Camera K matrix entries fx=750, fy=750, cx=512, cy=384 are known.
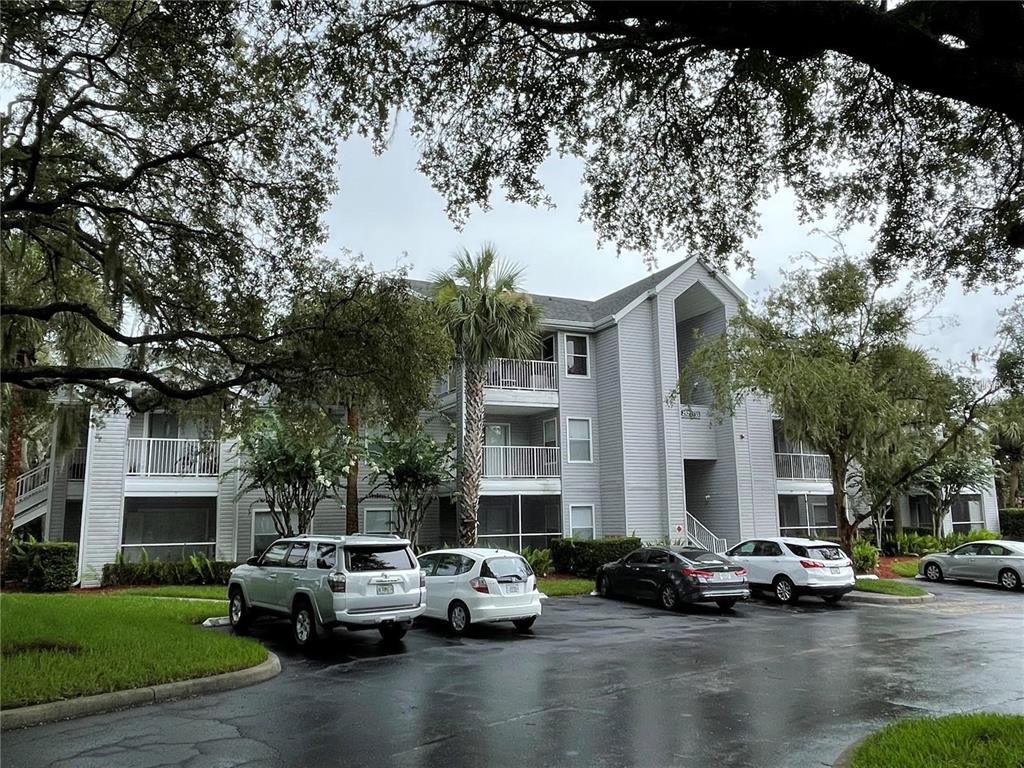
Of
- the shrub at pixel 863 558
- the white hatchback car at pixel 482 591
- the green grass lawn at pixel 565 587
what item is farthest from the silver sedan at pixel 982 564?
the white hatchback car at pixel 482 591

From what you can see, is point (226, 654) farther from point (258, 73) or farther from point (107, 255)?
point (258, 73)

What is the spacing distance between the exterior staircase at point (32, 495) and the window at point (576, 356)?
17.7 metres

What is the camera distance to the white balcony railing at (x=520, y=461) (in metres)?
26.0

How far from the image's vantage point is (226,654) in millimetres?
10203

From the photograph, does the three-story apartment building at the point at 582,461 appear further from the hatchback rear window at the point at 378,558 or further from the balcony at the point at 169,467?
the hatchback rear window at the point at 378,558

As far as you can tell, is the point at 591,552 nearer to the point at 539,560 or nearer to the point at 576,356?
the point at 539,560

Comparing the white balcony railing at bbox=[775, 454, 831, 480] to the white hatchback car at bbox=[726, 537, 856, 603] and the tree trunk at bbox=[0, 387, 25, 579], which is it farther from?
the tree trunk at bbox=[0, 387, 25, 579]

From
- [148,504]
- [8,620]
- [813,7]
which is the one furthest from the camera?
[148,504]

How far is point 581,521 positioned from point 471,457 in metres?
5.85

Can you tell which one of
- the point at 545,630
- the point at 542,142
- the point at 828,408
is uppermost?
the point at 542,142

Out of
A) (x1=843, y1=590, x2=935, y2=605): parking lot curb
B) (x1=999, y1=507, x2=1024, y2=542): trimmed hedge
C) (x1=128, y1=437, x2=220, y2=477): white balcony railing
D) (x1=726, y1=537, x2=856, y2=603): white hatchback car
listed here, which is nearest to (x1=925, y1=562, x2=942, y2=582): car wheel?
(x1=843, y1=590, x2=935, y2=605): parking lot curb

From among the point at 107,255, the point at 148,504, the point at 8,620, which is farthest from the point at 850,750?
the point at 148,504

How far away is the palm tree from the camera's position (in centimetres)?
2338

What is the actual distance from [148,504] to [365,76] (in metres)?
20.5
